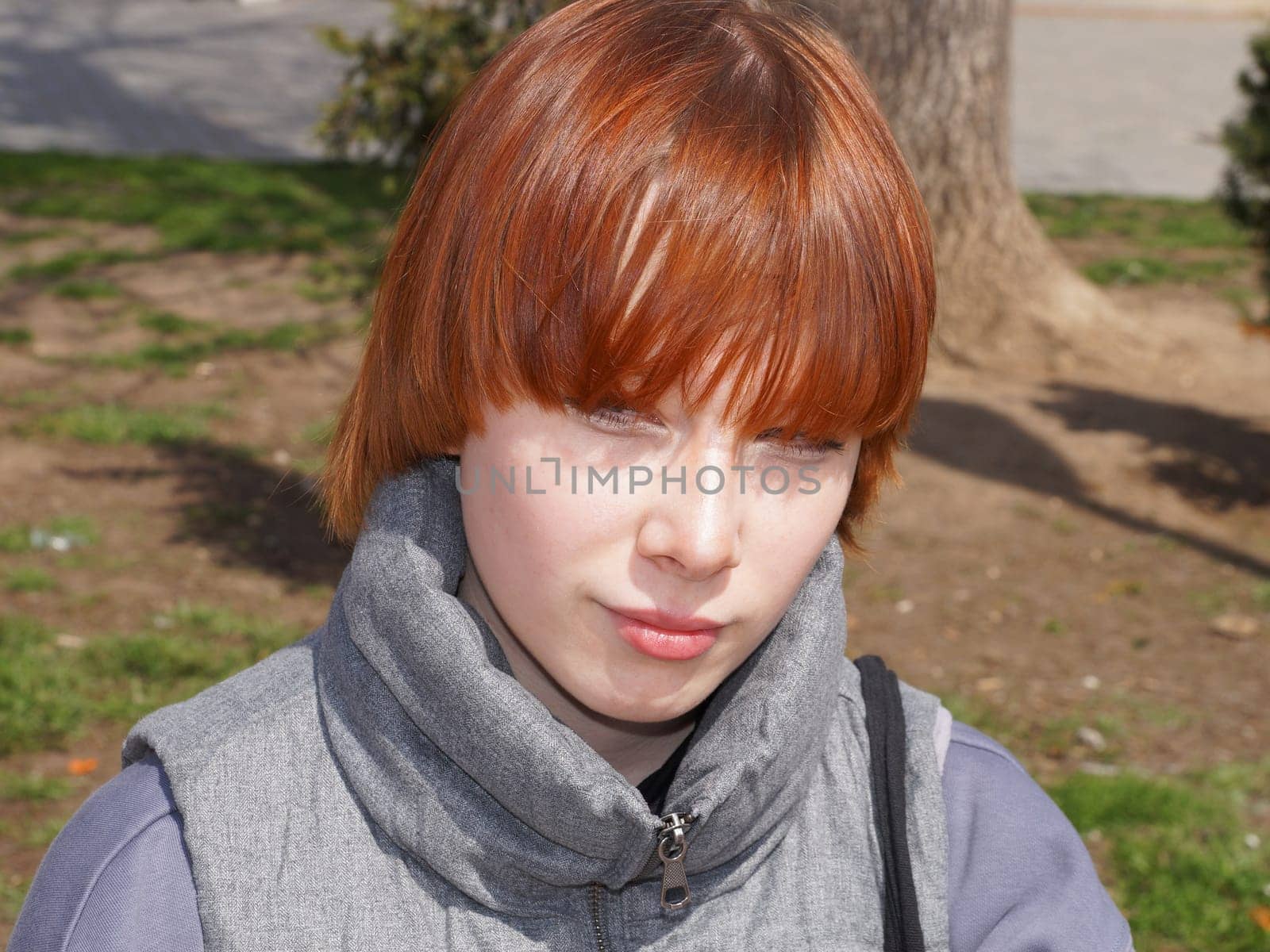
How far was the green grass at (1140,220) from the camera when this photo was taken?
421 inches

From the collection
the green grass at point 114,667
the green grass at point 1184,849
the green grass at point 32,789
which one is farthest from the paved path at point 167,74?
the green grass at point 1184,849

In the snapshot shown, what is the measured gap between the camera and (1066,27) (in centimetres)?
2284

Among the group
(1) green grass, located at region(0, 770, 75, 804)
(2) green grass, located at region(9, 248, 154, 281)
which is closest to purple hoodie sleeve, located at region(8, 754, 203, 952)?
(1) green grass, located at region(0, 770, 75, 804)

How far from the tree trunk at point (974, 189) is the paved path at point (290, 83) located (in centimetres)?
445

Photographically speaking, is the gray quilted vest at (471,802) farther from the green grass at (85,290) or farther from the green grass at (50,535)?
the green grass at (85,290)

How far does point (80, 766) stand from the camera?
13.5 ft

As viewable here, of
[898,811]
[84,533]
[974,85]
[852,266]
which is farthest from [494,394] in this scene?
[974,85]

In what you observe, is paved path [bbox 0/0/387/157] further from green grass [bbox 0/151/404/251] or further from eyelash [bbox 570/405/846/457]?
eyelash [bbox 570/405/846/457]

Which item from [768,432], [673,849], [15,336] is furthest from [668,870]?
[15,336]

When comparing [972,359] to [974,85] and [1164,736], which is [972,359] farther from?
[1164,736]

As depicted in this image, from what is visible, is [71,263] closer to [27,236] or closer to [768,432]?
[27,236]

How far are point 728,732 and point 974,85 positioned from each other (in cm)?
650

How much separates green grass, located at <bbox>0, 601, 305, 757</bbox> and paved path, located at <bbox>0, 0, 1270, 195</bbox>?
20.0ft

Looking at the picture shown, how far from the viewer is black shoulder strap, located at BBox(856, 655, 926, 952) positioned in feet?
5.25
